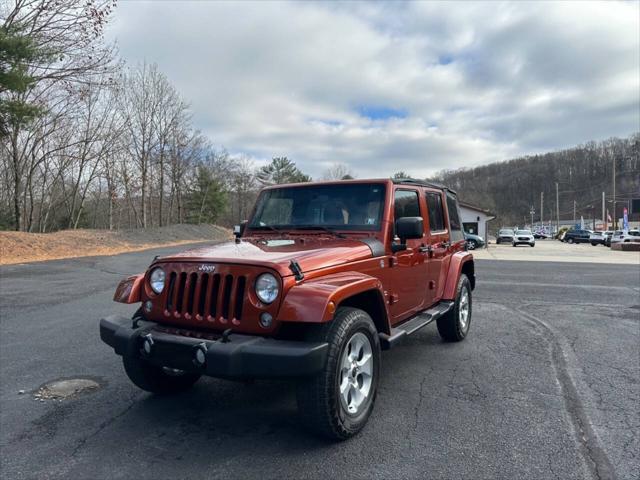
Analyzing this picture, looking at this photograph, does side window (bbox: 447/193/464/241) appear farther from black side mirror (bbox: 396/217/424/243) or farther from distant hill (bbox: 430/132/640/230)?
distant hill (bbox: 430/132/640/230)

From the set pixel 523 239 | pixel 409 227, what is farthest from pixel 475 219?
pixel 409 227

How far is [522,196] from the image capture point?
346 ft

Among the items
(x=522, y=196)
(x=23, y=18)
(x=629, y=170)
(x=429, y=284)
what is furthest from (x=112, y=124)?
(x=522, y=196)

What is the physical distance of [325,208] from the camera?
14.8 feet

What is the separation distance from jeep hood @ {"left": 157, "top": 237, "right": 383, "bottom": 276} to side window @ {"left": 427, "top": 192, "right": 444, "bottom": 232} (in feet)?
4.88

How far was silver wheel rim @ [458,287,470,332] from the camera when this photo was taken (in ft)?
19.1

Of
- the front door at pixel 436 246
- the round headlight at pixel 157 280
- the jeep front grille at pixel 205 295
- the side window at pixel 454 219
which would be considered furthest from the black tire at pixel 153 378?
the side window at pixel 454 219

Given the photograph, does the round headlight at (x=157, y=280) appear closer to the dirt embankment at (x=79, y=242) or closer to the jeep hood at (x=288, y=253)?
the jeep hood at (x=288, y=253)

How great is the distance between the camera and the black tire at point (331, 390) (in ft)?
9.53

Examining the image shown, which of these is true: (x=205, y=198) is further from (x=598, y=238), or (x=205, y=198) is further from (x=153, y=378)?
(x=153, y=378)

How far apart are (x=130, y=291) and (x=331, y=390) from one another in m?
1.81

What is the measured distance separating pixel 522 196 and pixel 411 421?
369 ft

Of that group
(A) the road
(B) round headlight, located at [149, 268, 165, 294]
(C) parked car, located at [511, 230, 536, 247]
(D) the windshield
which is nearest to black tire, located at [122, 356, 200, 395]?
(A) the road

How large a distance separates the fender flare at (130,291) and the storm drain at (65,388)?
112cm
